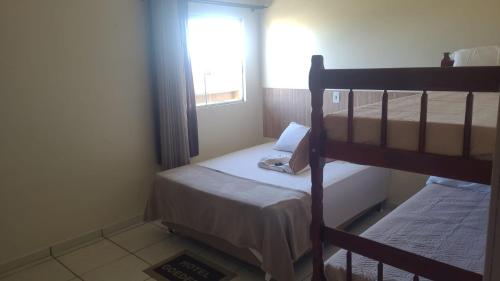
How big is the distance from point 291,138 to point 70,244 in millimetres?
2119

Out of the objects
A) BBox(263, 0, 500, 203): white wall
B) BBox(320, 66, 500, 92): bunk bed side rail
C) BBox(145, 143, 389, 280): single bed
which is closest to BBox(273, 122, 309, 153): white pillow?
BBox(145, 143, 389, 280): single bed

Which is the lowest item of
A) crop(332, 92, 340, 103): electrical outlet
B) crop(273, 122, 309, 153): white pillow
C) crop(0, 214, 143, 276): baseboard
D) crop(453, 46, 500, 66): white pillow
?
crop(0, 214, 143, 276): baseboard

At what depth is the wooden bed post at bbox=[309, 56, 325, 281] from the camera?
1.61 metres

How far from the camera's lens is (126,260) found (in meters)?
2.80

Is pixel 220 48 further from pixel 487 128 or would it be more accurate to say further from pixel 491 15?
pixel 487 128

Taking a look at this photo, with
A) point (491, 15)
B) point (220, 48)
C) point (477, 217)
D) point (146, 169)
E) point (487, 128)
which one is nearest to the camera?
point (487, 128)

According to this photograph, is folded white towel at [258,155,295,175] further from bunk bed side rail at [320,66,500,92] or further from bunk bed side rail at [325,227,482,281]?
bunk bed side rail at [320,66,500,92]

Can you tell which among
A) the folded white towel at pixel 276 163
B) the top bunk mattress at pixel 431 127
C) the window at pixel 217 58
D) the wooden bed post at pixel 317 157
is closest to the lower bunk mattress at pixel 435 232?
the wooden bed post at pixel 317 157

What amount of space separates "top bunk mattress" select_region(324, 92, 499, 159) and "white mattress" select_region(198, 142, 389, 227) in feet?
3.35

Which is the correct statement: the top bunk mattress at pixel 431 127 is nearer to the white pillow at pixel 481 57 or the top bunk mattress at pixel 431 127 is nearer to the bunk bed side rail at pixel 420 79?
the bunk bed side rail at pixel 420 79

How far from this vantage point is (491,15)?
2.83 m

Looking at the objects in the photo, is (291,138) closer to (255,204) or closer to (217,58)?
(217,58)

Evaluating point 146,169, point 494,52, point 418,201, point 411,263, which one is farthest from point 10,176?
point 494,52

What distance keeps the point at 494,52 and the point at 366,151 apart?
163 centimetres
